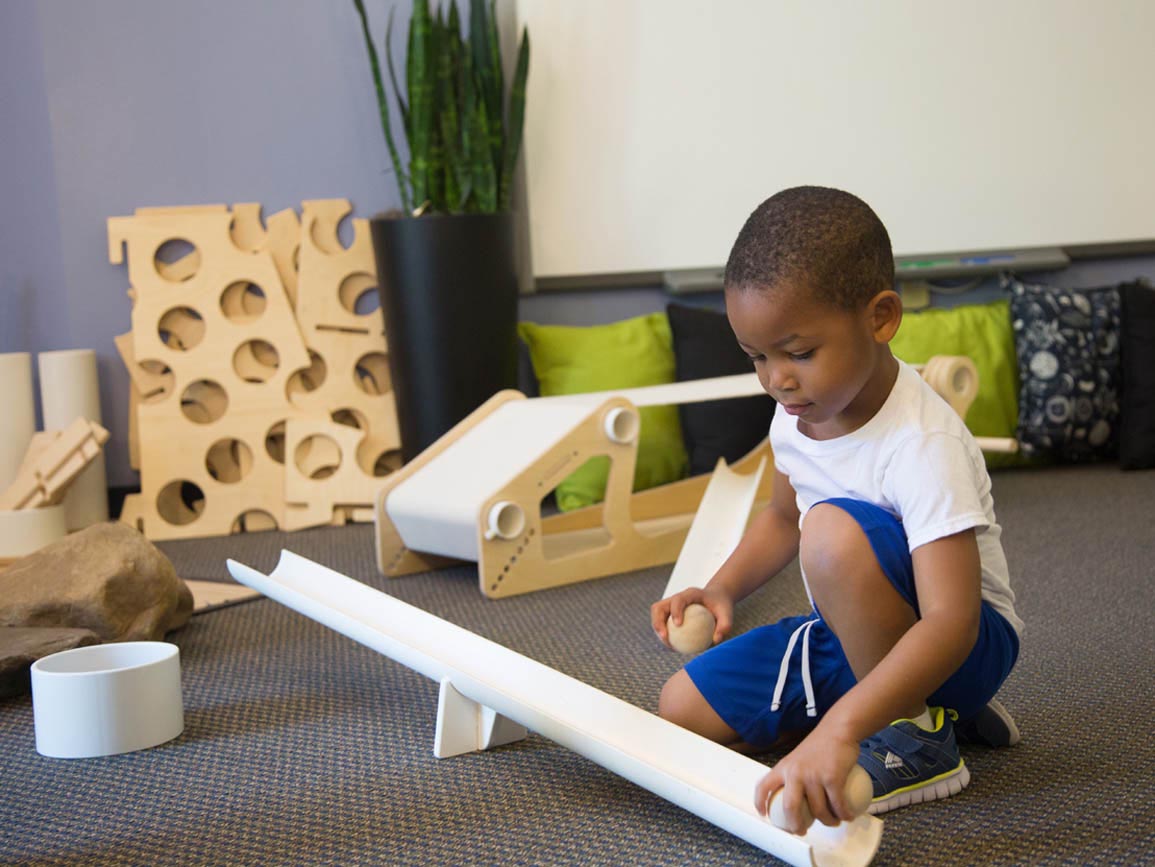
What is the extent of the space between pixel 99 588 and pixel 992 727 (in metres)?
1.15

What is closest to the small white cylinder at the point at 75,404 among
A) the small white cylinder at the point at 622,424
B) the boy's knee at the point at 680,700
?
the small white cylinder at the point at 622,424

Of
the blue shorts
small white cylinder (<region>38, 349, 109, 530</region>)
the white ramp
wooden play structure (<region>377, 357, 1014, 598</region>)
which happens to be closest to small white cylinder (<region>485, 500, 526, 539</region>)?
wooden play structure (<region>377, 357, 1014, 598</region>)

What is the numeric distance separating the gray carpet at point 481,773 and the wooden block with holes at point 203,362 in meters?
0.90

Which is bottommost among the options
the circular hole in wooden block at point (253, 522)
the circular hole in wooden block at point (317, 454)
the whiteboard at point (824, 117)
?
the circular hole in wooden block at point (253, 522)

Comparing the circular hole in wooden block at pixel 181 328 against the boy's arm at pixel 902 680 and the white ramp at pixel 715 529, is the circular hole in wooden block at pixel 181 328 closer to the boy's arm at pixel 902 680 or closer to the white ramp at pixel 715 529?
the white ramp at pixel 715 529

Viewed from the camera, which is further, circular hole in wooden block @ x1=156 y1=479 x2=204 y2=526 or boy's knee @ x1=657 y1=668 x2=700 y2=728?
circular hole in wooden block @ x1=156 y1=479 x2=204 y2=526

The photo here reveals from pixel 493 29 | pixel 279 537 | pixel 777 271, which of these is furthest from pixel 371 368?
pixel 777 271

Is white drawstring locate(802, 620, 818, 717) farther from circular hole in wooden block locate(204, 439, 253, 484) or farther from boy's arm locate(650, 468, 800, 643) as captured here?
circular hole in wooden block locate(204, 439, 253, 484)

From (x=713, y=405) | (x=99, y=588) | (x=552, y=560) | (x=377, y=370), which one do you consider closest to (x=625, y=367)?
(x=713, y=405)

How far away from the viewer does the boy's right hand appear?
1.12 meters

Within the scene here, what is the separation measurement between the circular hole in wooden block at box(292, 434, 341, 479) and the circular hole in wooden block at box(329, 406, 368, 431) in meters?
0.07

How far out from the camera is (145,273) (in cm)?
274

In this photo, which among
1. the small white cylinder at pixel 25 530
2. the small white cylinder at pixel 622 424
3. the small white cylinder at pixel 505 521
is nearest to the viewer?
the small white cylinder at pixel 505 521

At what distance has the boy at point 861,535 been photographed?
→ 900 millimetres
